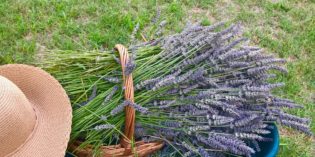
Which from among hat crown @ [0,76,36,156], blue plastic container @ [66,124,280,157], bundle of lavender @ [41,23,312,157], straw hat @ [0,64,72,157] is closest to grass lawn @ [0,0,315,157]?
blue plastic container @ [66,124,280,157]

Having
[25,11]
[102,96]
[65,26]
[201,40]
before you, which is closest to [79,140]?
[102,96]

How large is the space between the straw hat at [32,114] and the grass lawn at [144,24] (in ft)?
3.04

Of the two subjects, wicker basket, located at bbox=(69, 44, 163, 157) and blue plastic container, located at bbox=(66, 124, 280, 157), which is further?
blue plastic container, located at bbox=(66, 124, 280, 157)

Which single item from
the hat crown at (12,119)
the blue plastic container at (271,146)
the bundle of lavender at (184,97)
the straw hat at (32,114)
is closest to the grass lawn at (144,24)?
the blue plastic container at (271,146)

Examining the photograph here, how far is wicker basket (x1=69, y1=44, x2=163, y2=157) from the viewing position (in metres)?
1.72

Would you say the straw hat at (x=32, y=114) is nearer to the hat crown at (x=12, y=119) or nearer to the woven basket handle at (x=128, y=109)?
the hat crown at (x=12, y=119)

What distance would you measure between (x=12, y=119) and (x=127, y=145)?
0.47 metres

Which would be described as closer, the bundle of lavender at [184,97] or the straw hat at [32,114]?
the straw hat at [32,114]

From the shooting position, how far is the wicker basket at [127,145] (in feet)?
5.64

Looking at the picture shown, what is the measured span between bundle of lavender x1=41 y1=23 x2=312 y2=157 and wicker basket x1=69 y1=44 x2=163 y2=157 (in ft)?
0.09

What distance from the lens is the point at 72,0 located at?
3.21m

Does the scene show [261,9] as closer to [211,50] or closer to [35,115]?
[211,50]

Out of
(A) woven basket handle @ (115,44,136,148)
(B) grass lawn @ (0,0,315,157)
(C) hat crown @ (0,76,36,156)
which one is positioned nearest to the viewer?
(C) hat crown @ (0,76,36,156)

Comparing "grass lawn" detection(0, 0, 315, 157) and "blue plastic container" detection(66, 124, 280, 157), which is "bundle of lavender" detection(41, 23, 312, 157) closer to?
"blue plastic container" detection(66, 124, 280, 157)
